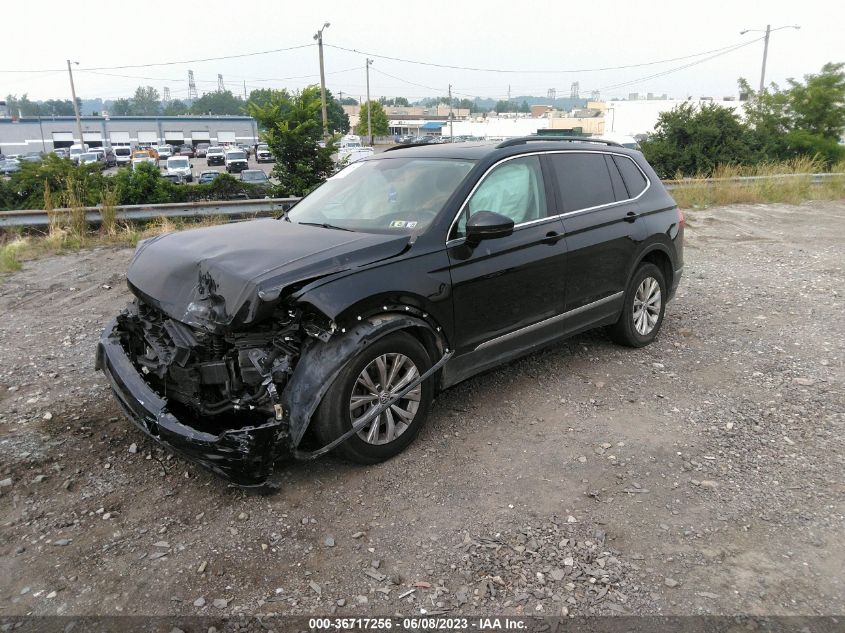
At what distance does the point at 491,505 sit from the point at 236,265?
1.97 metres

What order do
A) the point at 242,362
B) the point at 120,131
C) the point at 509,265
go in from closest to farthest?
the point at 242,362, the point at 509,265, the point at 120,131

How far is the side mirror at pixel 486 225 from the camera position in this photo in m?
4.00

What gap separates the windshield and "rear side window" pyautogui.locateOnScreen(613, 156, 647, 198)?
1.86 metres

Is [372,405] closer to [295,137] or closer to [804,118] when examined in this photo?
[295,137]

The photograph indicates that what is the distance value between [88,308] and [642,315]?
18.7 feet

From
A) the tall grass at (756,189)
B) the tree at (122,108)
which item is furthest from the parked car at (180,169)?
the tree at (122,108)

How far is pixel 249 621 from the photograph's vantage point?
106 inches

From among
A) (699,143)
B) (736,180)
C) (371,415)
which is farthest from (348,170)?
(699,143)

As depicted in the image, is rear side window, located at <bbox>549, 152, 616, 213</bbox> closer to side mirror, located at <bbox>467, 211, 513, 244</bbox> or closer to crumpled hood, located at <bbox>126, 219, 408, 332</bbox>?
side mirror, located at <bbox>467, 211, 513, 244</bbox>

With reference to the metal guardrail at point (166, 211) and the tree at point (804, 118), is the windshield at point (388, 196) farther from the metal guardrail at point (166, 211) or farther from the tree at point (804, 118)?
the tree at point (804, 118)

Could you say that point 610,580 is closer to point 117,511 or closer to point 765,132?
point 117,511

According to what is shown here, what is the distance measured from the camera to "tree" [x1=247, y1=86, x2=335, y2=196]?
11547mm

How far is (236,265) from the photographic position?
11.9 feet

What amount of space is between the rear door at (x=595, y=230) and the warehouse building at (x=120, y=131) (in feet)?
291
